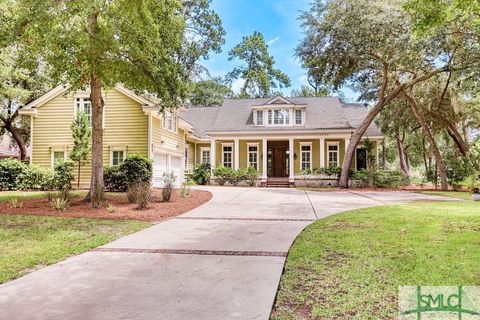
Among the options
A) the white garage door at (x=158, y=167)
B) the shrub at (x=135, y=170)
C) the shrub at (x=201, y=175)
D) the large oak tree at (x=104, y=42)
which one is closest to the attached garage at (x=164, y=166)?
the white garage door at (x=158, y=167)

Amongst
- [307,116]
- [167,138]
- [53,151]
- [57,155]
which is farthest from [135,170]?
[307,116]

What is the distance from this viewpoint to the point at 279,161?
989 inches

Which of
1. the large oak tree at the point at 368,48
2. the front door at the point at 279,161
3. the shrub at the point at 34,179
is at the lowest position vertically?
the shrub at the point at 34,179

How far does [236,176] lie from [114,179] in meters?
8.80

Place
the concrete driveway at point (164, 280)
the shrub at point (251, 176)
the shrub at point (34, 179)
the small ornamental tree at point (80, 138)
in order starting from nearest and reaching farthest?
1. the concrete driveway at point (164, 280)
2. the small ornamental tree at point (80, 138)
3. the shrub at point (34, 179)
4. the shrub at point (251, 176)

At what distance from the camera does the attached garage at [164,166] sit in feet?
62.8

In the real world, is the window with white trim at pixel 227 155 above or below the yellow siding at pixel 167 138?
below

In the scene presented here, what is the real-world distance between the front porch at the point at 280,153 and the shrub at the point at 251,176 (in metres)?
0.78

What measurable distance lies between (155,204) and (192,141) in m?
15.3

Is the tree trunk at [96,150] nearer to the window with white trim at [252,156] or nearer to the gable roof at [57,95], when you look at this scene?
the gable roof at [57,95]

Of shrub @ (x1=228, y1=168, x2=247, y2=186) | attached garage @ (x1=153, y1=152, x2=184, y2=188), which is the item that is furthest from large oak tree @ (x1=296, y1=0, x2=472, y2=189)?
attached garage @ (x1=153, y1=152, x2=184, y2=188)

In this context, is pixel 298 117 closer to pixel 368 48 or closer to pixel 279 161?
pixel 279 161

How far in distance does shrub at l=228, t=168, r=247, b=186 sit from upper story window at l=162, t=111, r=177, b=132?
191 inches

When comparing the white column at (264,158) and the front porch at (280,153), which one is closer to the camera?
the front porch at (280,153)
